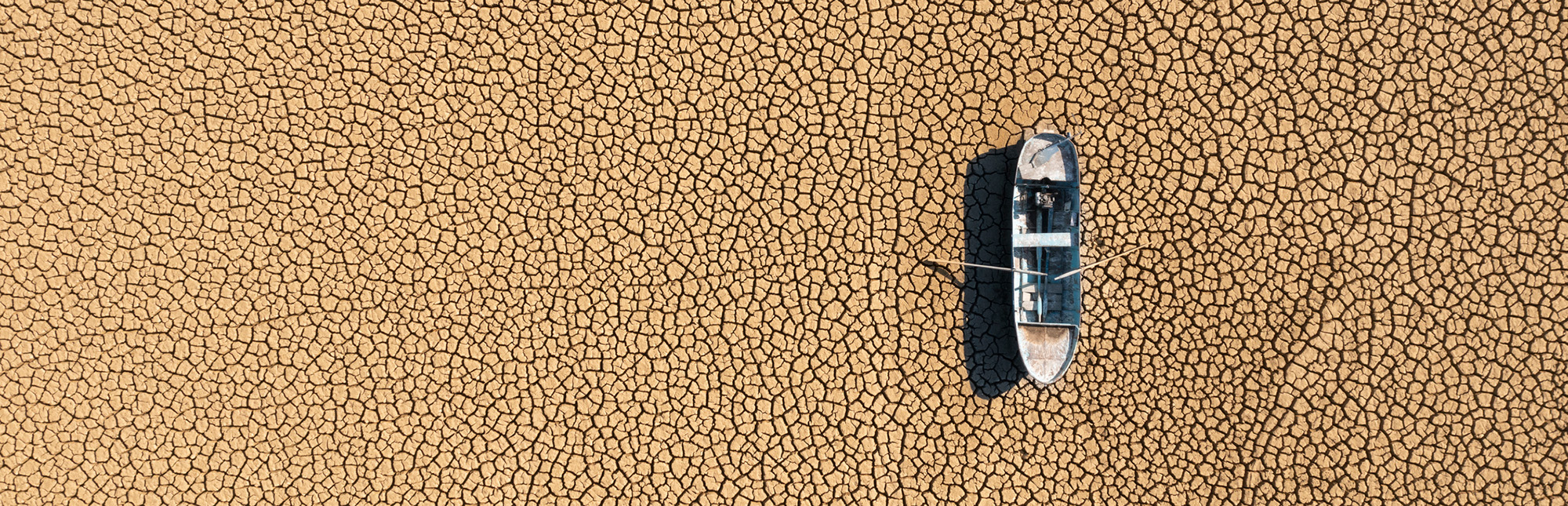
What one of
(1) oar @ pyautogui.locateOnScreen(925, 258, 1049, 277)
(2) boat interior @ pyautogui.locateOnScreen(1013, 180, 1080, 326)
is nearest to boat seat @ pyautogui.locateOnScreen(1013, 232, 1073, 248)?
(2) boat interior @ pyautogui.locateOnScreen(1013, 180, 1080, 326)

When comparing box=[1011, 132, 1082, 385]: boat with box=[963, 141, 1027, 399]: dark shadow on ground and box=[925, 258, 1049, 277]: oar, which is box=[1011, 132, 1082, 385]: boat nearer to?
box=[925, 258, 1049, 277]: oar

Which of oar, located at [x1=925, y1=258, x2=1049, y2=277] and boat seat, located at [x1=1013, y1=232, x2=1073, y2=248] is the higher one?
boat seat, located at [x1=1013, y1=232, x2=1073, y2=248]

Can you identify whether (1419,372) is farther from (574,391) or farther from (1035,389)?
(574,391)

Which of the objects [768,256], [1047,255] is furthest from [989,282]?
[768,256]

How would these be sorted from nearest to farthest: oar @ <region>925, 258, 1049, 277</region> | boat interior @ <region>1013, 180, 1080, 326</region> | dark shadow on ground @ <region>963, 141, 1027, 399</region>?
oar @ <region>925, 258, 1049, 277</region>, boat interior @ <region>1013, 180, 1080, 326</region>, dark shadow on ground @ <region>963, 141, 1027, 399</region>

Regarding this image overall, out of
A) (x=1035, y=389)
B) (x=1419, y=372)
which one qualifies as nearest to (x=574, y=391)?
(x=1035, y=389)

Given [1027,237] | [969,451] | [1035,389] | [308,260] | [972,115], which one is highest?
[972,115]
